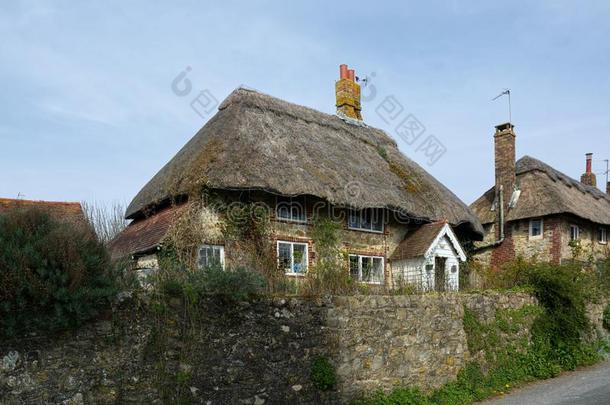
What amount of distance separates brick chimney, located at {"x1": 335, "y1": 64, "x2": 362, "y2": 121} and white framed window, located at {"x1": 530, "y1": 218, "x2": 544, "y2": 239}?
29.7 ft

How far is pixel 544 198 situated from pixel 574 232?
2.52 metres

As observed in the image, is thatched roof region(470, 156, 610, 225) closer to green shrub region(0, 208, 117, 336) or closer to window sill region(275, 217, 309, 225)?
window sill region(275, 217, 309, 225)

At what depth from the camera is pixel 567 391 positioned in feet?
33.0

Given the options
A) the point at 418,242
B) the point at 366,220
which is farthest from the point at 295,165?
the point at 418,242

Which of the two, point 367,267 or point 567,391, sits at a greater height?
point 367,267

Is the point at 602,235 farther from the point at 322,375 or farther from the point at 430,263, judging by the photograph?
the point at 322,375

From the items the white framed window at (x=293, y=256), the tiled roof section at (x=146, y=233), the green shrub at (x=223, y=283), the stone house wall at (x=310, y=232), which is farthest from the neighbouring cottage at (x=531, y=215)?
the green shrub at (x=223, y=283)

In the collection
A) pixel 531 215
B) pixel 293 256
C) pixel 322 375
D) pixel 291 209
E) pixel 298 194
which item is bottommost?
pixel 322 375

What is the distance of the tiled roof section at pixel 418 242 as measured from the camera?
653 inches

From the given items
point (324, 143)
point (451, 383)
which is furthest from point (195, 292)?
point (324, 143)

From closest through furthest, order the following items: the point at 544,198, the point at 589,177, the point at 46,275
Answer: the point at 46,275 → the point at 544,198 → the point at 589,177

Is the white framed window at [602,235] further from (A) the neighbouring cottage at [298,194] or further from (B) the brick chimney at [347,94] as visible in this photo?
(B) the brick chimney at [347,94]

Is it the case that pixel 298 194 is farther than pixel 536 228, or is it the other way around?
pixel 536 228

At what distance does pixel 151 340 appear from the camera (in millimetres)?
6719
